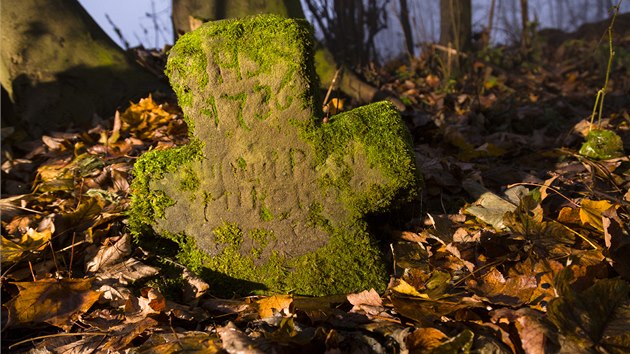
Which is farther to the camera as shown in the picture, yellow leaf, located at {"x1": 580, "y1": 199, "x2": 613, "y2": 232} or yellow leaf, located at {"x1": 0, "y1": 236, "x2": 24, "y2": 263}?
yellow leaf, located at {"x1": 0, "y1": 236, "x2": 24, "y2": 263}

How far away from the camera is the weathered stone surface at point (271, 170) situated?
1990mm

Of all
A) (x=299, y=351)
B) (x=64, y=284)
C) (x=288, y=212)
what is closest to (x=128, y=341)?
(x=64, y=284)

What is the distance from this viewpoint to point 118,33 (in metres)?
5.59

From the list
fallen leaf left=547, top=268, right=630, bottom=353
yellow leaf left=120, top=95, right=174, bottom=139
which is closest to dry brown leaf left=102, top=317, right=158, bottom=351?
fallen leaf left=547, top=268, right=630, bottom=353

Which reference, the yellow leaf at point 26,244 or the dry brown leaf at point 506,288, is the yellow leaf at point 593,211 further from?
the yellow leaf at point 26,244

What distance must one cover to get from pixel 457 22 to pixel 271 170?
239 inches

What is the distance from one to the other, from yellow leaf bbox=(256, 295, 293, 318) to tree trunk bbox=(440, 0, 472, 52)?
6.20 meters

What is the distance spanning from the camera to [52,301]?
6.18 ft

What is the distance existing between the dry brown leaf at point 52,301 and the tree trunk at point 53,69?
2340 mm

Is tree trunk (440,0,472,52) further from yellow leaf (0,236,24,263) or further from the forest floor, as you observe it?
yellow leaf (0,236,24,263)

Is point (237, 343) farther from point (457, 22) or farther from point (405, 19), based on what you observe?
point (405, 19)

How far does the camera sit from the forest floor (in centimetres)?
150

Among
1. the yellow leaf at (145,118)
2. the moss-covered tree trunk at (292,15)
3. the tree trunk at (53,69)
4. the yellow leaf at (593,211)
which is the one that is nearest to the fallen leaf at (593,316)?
the yellow leaf at (593,211)

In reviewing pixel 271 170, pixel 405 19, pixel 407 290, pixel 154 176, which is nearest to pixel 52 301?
pixel 154 176
